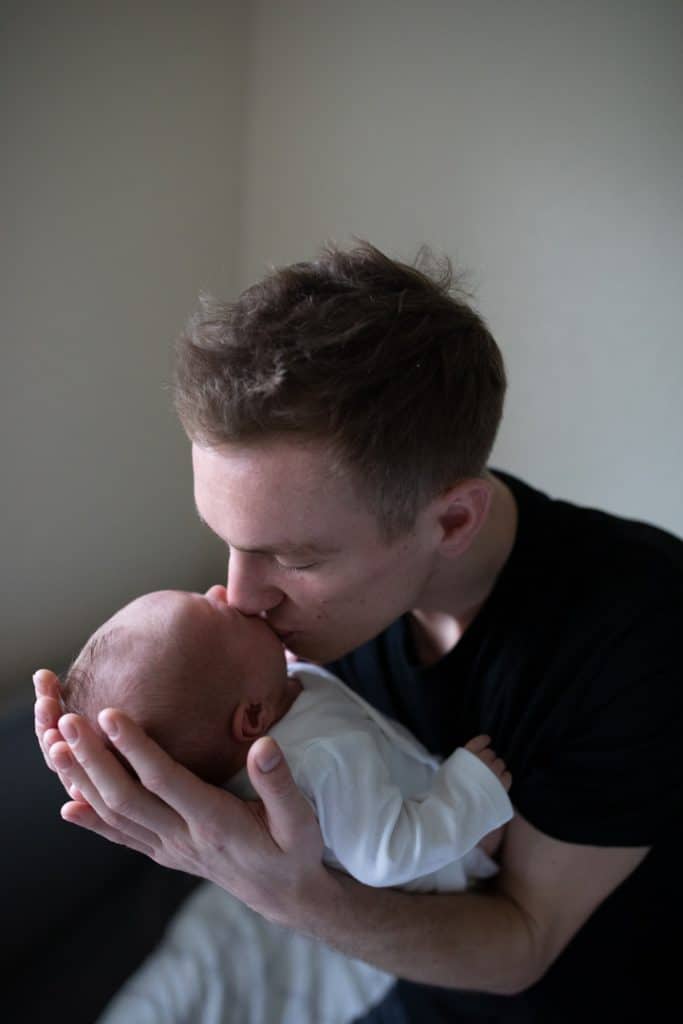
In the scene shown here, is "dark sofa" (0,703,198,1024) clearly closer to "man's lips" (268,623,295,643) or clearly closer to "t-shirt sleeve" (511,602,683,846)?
"man's lips" (268,623,295,643)

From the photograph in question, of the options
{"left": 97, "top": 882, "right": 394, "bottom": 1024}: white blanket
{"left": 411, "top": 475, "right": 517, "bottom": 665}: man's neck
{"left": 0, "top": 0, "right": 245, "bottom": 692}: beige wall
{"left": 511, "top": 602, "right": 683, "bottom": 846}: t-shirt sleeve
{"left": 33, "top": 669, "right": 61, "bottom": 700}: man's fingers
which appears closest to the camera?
{"left": 33, "top": 669, "right": 61, "bottom": 700}: man's fingers

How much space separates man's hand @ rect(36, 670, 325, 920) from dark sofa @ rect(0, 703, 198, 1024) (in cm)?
59

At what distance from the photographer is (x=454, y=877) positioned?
111 centimetres

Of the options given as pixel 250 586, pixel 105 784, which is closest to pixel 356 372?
pixel 250 586

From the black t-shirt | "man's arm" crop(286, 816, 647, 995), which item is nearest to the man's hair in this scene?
the black t-shirt

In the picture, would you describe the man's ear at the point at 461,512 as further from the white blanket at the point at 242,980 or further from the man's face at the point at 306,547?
the white blanket at the point at 242,980

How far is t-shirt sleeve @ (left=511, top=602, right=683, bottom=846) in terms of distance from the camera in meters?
1.02

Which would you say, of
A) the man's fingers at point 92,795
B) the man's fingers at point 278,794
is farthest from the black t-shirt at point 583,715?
the man's fingers at point 92,795

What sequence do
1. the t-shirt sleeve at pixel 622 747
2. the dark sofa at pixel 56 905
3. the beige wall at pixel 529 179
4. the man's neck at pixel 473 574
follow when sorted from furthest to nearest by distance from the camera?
the beige wall at pixel 529 179 → the dark sofa at pixel 56 905 → the man's neck at pixel 473 574 → the t-shirt sleeve at pixel 622 747

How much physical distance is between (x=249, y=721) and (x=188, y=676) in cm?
13

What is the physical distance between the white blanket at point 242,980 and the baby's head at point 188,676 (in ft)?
1.68

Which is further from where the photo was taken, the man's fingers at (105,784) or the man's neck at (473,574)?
the man's neck at (473,574)

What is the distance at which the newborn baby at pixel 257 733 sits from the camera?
0.94m

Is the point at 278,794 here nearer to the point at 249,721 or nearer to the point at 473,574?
the point at 249,721
